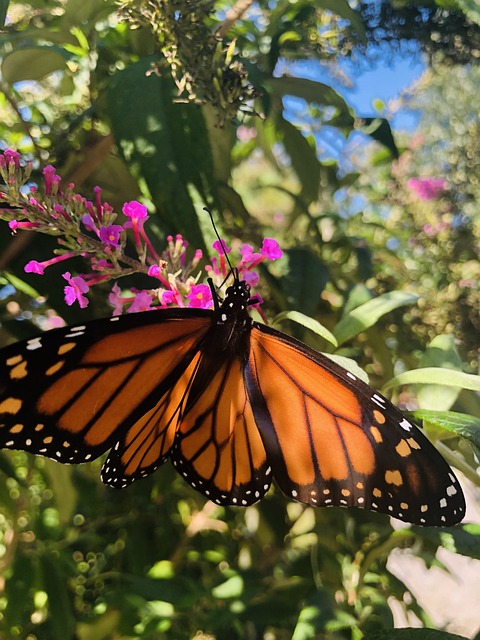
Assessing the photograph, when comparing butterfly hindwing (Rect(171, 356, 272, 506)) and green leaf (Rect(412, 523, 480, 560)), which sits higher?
butterfly hindwing (Rect(171, 356, 272, 506))

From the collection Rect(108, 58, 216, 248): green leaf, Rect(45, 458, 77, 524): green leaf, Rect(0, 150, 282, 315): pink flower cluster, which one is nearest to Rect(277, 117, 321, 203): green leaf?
Rect(108, 58, 216, 248): green leaf

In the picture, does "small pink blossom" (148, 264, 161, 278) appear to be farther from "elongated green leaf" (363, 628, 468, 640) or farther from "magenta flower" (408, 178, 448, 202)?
"magenta flower" (408, 178, 448, 202)

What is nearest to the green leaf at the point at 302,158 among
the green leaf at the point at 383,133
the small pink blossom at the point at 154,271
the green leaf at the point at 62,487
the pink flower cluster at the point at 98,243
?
the green leaf at the point at 383,133

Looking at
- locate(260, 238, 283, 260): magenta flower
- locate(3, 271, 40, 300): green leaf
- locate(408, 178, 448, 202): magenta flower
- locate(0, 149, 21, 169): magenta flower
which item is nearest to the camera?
locate(0, 149, 21, 169): magenta flower

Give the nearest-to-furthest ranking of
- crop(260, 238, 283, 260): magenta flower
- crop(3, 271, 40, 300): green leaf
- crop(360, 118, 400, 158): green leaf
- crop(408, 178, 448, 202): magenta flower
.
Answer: crop(260, 238, 283, 260): magenta flower < crop(3, 271, 40, 300): green leaf < crop(360, 118, 400, 158): green leaf < crop(408, 178, 448, 202): magenta flower

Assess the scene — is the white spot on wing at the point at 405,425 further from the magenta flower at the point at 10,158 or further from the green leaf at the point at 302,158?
the green leaf at the point at 302,158

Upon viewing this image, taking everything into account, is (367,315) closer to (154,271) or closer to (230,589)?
(154,271)

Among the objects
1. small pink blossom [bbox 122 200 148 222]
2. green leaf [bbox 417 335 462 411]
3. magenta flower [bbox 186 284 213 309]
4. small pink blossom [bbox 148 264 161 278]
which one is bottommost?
green leaf [bbox 417 335 462 411]
